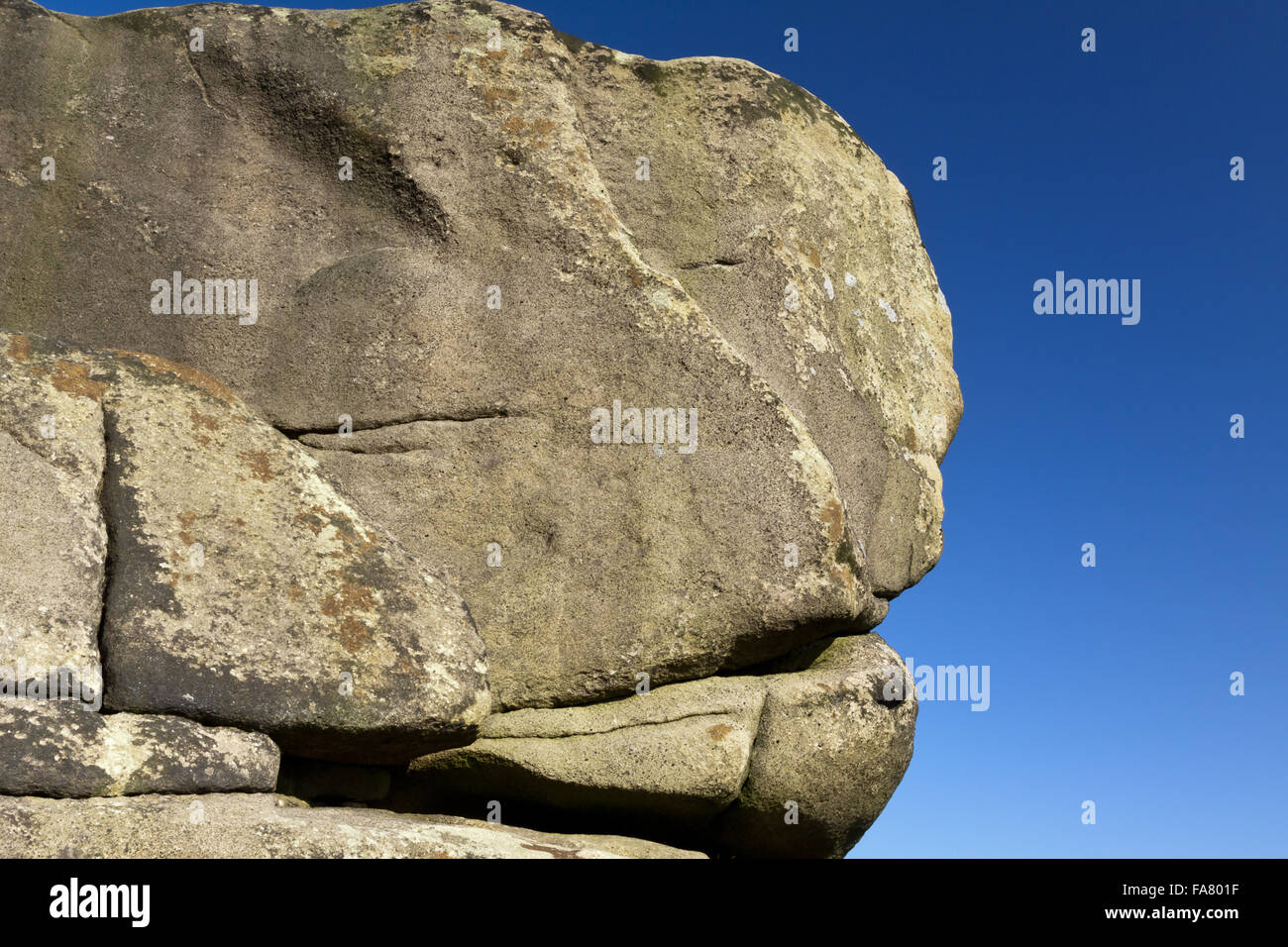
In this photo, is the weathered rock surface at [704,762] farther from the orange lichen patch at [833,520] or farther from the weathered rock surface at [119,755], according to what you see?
the weathered rock surface at [119,755]

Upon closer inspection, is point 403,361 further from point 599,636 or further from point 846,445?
point 846,445

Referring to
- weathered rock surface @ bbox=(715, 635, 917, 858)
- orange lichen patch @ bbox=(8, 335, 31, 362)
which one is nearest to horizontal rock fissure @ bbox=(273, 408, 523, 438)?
orange lichen patch @ bbox=(8, 335, 31, 362)

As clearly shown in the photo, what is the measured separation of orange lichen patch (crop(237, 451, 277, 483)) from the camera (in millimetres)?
5176

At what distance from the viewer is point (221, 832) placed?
13.6 feet

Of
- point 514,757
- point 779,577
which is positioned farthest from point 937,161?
point 514,757

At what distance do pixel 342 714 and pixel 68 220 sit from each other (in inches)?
108

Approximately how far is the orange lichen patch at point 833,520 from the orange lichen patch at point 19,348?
3.27 metres

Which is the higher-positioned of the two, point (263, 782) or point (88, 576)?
point (88, 576)

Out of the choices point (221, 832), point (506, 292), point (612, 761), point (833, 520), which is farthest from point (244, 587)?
point (833, 520)

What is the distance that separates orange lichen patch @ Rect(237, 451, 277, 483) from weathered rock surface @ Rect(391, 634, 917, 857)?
1302 mm

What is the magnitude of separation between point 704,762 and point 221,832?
1969 mm

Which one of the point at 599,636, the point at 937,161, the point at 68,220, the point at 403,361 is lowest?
the point at 599,636

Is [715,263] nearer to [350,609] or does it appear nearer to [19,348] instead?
[350,609]
